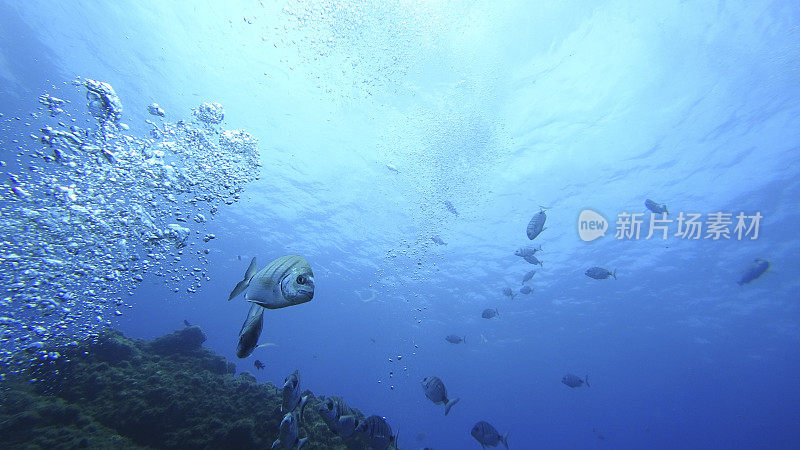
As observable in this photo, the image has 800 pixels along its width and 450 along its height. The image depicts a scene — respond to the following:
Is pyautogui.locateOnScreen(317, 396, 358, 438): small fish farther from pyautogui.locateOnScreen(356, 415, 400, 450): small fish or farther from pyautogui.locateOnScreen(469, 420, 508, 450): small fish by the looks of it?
pyautogui.locateOnScreen(469, 420, 508, 450): small fish

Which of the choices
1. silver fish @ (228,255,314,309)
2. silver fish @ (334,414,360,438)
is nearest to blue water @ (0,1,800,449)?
silver fish @ (334,414,360,438)

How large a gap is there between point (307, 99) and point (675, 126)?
1822 cm

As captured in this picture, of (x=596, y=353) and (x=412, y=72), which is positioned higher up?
(x=412, y=72)

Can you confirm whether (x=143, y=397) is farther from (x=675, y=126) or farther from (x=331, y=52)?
(x=675, y=126)

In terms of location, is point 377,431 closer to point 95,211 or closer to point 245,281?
point 245,281

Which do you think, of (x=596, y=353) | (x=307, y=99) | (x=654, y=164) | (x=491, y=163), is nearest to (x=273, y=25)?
(x=307, y=99)

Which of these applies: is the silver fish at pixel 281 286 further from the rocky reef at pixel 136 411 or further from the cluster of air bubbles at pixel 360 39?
the cluster of air bubbles at pixel 360 39

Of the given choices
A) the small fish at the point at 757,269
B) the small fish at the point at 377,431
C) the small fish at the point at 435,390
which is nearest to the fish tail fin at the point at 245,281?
the small fish at the point at 377,431

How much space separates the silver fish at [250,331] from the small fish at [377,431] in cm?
447

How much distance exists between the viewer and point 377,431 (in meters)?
5.68

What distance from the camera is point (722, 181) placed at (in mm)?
17531

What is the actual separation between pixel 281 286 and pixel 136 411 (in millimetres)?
6963

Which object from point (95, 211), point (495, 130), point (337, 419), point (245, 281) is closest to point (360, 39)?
point (495, 130)

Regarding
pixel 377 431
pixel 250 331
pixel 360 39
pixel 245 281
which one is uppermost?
pixel 360 39
